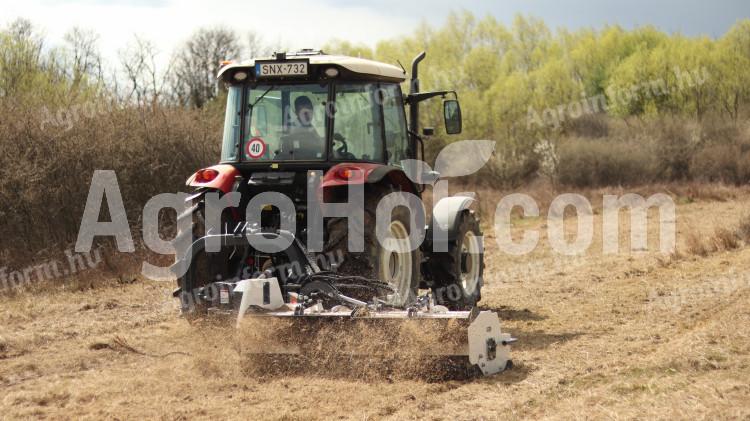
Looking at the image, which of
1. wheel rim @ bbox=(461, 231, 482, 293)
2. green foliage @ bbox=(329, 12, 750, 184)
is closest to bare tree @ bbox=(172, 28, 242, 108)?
green foliage @ bbox=(329, 12, 750, 184)

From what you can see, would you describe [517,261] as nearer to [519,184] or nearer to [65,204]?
[65,204]

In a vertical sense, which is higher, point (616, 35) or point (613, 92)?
point (616, 35)

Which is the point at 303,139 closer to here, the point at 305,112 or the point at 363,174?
the point at 305,112

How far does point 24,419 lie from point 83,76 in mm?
12807

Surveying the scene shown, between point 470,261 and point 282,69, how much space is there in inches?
120

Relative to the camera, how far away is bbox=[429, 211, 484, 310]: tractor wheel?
28.6ft

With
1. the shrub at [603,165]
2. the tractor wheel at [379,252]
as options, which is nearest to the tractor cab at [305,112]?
the tractor wheel at [379,252]

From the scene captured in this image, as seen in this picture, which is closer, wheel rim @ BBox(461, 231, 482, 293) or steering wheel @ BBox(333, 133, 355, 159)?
steering wheel @ BBox(333, 133, 355, 159)

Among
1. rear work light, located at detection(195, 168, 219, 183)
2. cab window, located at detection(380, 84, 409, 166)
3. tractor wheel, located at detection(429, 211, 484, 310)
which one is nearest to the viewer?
rear work light, located at detection(195, 168, 219, 183)

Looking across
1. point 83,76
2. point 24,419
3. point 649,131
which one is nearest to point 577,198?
point 649,131

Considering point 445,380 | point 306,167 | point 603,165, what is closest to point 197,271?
point 306,167

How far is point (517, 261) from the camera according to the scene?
13.8 meters

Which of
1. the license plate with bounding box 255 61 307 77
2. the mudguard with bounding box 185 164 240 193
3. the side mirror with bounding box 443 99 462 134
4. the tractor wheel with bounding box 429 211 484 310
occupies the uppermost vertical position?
the license plate with bounding box 255 61 307 77

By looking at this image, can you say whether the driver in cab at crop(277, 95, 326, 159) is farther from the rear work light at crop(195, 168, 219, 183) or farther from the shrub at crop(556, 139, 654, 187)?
the shrub at crop(556, 139, 654, 187)
